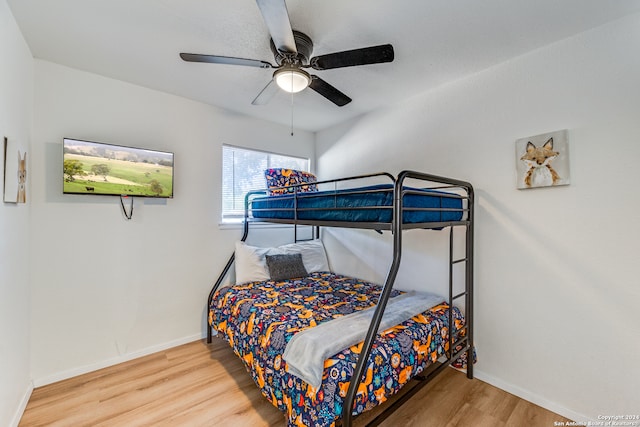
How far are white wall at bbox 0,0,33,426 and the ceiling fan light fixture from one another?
4.72 feet

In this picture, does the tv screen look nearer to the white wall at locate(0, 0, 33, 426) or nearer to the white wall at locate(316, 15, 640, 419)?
the white wall at locate(0, 0, 33, 426)

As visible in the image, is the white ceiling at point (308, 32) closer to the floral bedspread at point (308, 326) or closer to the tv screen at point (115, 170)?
the tv screen at point (115, 170)

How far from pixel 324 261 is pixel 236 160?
161cm

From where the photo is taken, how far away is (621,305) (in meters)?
1.58

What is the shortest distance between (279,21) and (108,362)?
9.39ft

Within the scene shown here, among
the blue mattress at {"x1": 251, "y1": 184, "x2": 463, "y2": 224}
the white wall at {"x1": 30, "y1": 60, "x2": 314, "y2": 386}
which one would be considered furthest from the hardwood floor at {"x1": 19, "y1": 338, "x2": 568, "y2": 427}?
the blue mattress at {"x1": 251, "y1": 184, "x2": 463, "y2": 224}

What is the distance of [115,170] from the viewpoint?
221 cm

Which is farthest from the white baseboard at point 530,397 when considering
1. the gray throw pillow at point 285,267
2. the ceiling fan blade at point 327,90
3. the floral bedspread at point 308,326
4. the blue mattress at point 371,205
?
the ceiling fan blade at point 327,90

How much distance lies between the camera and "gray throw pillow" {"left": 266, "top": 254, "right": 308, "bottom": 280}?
286 centimetres

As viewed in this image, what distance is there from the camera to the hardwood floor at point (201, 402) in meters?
1.70

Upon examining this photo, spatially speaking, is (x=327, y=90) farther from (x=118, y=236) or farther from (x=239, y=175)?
(x=118, y=236)

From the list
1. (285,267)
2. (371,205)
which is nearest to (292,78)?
(371,205)

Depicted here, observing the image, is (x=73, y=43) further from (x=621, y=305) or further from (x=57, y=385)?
(x=621, y=305)

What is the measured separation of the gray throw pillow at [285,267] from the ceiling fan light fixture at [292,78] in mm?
1765
